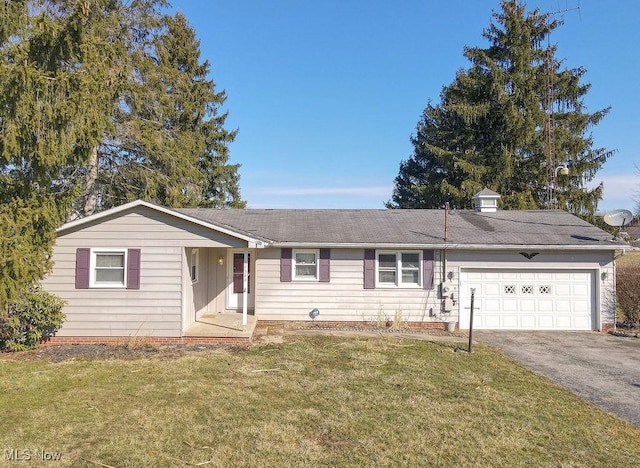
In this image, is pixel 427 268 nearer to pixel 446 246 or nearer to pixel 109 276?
pixel 446 246

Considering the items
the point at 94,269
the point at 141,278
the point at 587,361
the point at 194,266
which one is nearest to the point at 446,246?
the point at 587,361

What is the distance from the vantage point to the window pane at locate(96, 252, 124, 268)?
974 centimetres

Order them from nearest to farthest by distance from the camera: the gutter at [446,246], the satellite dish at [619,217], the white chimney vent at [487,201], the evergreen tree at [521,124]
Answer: the gutter at [446,246] < the satellite dish at [619,217] < the white chimney vent at [487,201] < the evergreen tree at [521,124]

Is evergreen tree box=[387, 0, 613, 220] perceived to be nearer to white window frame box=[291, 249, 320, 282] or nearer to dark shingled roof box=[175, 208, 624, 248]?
dark shingled roof box=[175, 208, 624, 248]

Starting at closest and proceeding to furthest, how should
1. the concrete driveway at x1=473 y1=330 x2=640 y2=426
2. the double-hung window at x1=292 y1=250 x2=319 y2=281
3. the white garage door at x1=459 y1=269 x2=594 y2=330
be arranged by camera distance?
the concrete driveway at x1=473 y1=330 x2=640 y2=426, the white garage door at x1=459 y1=269 x2=594 y2=330, the double-hung window at x1=292 y1=250 x2=319 y2=281

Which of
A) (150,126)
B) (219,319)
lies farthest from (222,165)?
(219,319)

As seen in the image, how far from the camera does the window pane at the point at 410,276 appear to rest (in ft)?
39.8

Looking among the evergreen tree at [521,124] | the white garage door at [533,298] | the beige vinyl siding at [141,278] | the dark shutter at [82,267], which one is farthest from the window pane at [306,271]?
the evergreen tree at [521,124]

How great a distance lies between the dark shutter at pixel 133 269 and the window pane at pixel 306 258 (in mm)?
4537

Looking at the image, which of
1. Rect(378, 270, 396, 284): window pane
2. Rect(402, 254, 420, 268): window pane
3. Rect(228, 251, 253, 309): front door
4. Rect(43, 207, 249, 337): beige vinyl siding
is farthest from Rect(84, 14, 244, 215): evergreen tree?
Rect(402, 254, 420, 268): window pane

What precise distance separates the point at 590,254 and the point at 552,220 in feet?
8.55

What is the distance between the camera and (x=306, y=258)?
1230 cm

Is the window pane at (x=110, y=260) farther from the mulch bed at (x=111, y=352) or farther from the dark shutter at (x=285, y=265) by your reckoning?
the dark shutter at (x=285, y=265)

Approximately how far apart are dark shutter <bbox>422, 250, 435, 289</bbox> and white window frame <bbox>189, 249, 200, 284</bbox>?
21.7ft
